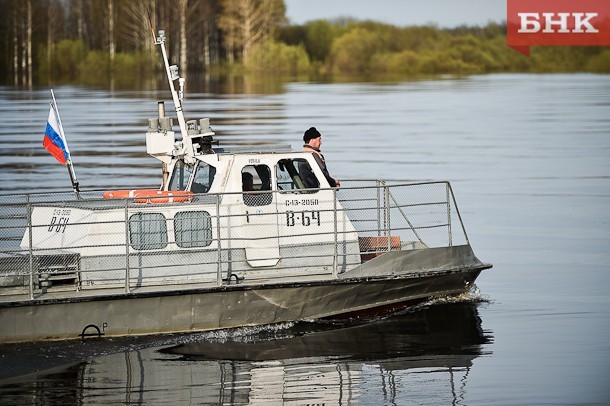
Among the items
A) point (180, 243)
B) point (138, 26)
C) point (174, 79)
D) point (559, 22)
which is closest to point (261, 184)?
point (180, 243)

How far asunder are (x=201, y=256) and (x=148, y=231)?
790mm

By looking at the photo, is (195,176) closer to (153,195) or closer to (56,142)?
(153,195)

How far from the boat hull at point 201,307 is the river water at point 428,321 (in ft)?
0.64

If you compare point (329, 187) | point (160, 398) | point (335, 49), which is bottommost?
point (160, 398)

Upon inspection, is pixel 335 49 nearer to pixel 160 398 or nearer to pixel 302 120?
pixel 302 120

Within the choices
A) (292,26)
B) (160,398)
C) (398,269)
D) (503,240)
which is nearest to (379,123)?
(503,240)

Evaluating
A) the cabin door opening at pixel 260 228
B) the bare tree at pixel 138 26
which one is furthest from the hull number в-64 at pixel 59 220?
the bare tree at pixel 138 26

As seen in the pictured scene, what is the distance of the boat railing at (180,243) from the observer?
16.0 m

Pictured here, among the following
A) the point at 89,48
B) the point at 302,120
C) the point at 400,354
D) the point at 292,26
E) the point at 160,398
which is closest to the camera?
the point at 160,398

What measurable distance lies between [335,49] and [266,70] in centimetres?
793

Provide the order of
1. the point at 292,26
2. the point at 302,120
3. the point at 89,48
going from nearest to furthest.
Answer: the point at 302,120
the point at 89,48
the point at 292,26

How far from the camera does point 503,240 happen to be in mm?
23578

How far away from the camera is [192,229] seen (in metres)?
16.2

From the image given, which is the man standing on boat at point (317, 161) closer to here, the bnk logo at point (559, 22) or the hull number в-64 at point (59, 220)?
the hull number в-64 at point (59, 220)
